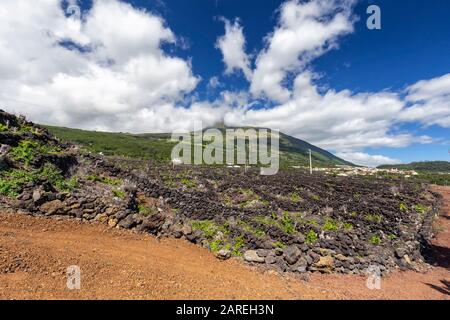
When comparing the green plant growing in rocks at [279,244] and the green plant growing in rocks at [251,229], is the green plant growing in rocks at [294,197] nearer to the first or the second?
the green plant growing in rocks at [251,229]

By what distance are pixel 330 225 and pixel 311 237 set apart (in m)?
4.09

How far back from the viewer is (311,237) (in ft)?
55.3

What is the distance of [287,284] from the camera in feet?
36.9

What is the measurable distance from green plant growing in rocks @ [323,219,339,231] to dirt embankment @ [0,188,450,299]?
18.5 ft

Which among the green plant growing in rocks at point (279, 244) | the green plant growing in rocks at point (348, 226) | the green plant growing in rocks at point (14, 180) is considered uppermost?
the green plant growing in rocks at point (14, 180)

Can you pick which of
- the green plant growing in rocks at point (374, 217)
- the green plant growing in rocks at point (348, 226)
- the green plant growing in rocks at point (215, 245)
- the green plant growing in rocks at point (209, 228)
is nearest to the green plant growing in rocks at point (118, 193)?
the green plant growing in rocks at point (209, 228)

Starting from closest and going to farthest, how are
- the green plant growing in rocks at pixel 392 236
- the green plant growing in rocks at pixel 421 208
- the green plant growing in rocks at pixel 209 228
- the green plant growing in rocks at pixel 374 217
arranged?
the green plant growing in rocks at pixel 209 228 < the green plant growing in rocks at pixel 392 236 < the green plant growing in rocks at pixel 374 217 < the green plant growing in rocks at pixel 421 208

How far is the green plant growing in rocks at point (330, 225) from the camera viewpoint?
1946cm

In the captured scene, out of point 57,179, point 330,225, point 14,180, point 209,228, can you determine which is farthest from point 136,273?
point 330,225

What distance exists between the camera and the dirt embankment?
8.73m

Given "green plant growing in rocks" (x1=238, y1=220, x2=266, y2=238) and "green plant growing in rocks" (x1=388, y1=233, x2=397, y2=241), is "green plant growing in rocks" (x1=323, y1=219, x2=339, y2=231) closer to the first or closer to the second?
"green plant growing in rocks" (x1=388, y1=233, x2=397, y2=241)

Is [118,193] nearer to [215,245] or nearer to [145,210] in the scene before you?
[145,210]

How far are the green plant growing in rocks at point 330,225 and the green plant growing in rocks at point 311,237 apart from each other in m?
2.21

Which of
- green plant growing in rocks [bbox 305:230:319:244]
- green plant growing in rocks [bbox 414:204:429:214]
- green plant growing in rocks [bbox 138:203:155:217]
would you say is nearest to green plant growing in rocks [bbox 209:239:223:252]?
green plant growing in rocks [bbox 138:203:155:217]
